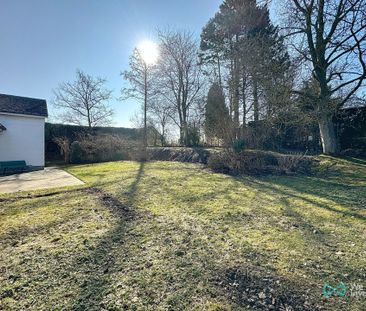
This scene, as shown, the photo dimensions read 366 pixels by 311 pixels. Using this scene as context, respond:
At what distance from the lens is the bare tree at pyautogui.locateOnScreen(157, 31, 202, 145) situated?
1844cm

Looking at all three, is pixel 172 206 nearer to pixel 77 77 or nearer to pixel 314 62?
pixel 314 62

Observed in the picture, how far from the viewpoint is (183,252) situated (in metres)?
2.79

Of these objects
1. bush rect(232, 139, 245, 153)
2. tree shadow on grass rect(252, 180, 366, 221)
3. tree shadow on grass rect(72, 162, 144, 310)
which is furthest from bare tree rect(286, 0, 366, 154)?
tree shadow on grass rect(72, 162, 144, 310)

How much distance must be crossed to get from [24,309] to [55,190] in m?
5.22

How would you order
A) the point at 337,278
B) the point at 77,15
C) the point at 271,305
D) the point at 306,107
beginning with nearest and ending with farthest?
1. the point at 271,305
2. the point at 337,278
3. the point at 77,15
4. the point at 306,107

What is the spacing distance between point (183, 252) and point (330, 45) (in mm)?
11934

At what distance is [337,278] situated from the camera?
2207 millimetres

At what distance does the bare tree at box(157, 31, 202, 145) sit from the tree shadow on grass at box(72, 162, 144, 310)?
14.2 metres

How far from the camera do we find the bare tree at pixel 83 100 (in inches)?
1030

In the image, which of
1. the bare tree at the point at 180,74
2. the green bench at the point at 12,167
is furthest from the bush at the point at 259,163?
the green bench at the point at 12,167

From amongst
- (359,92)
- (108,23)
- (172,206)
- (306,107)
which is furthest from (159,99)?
(172,206)

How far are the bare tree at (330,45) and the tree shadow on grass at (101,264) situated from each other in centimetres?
1016

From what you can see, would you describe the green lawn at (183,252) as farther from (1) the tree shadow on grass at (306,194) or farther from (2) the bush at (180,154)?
(2) the bush at (180,154)

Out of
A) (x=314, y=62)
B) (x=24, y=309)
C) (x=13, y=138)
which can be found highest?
(x=314, y=62)
